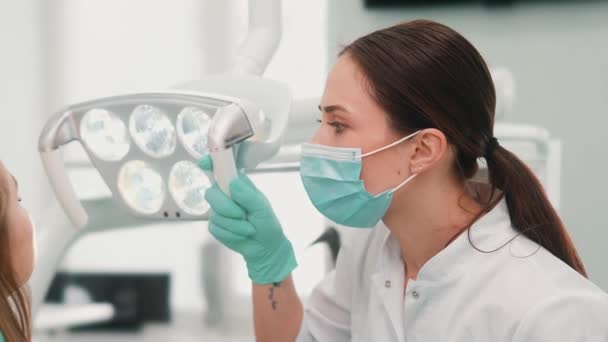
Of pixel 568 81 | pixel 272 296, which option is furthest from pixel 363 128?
pixel 568 81

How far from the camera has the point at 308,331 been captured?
4.98 feet

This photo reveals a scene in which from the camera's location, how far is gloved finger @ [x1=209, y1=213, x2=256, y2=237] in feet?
4.15

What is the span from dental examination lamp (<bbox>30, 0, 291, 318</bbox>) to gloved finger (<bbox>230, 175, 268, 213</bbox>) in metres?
0.02

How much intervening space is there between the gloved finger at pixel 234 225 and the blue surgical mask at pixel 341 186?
13 cm

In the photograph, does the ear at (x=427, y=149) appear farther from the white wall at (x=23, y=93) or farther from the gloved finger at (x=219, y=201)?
the white wall at (x=23, y=93)

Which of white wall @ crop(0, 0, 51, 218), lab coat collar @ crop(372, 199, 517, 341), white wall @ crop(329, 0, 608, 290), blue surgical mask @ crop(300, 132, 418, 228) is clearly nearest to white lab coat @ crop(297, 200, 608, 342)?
lab coat collar @ crop(372, 199, 517, 341)

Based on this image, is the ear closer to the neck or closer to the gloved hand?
the neck

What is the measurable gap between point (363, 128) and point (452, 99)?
0.15 meters

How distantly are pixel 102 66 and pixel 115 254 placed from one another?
0.69 m

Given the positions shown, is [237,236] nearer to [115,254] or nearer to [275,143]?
[275,143]

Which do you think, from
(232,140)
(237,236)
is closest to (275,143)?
(232,140)

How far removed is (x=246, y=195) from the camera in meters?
1.25

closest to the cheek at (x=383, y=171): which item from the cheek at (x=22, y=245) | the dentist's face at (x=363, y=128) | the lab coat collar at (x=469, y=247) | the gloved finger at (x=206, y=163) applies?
the dentist's face at (x=363, y=128)

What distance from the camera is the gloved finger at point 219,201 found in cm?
122
